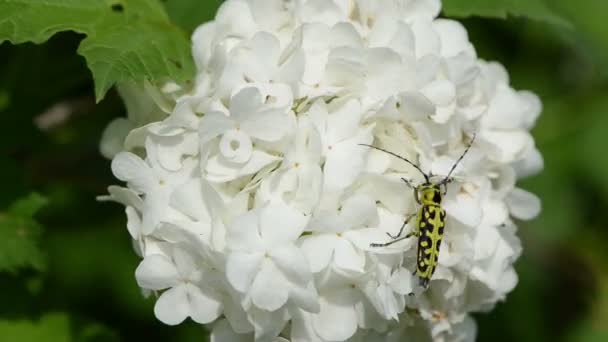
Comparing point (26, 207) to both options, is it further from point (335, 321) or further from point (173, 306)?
point (335, 321)

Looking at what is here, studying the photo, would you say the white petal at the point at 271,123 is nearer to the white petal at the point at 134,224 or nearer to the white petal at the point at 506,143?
the white petal at the point at 134,224

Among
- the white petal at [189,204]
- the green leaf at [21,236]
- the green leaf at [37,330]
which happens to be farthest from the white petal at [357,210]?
the green leaf at [37,330]

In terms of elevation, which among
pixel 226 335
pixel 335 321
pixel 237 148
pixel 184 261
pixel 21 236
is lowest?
pixel 21 236

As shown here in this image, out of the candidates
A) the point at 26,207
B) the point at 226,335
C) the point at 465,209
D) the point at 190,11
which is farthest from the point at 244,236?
the point at 26,207

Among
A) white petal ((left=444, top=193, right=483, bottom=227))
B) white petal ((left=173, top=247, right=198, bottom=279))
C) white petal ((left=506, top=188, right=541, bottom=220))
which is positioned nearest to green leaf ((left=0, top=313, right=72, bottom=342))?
white petal ((left=173, top=247, right=198, bottom=279))

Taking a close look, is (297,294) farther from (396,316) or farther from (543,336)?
(543,336)

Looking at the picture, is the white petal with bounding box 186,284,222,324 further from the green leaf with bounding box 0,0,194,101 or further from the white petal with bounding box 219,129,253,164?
the green leaf with bounding box 0,0,194,101

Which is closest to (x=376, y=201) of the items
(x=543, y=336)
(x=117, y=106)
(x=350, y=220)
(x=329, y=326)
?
(x=350, y=220)
